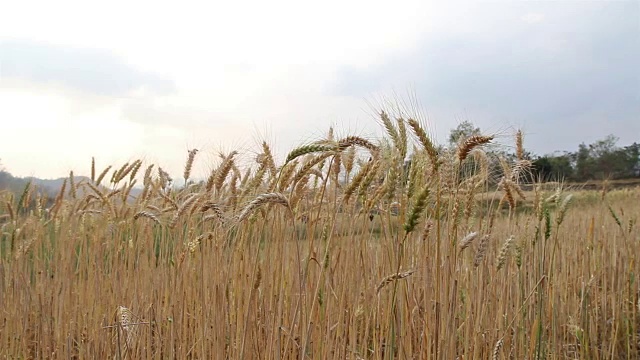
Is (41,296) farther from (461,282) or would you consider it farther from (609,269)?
(609,269)

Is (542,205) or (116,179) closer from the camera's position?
(542,205)

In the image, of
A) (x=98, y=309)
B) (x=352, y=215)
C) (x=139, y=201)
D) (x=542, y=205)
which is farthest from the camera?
(x=139, y=201)

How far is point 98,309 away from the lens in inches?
103

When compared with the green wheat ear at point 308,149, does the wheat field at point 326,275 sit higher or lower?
lower

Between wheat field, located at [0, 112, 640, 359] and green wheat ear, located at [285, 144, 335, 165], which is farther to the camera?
wheat field, located at [0, 112, 640, 359]

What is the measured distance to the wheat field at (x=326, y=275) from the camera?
178cm

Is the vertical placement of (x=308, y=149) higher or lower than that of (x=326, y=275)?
higher

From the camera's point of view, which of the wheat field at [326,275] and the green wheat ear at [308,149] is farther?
the wheat field at [326,275]

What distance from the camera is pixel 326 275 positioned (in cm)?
230

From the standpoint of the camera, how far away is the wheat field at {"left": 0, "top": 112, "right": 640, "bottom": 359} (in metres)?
1.78

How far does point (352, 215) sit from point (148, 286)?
1.46 meters

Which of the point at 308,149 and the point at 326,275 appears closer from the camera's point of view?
the point at 308,149

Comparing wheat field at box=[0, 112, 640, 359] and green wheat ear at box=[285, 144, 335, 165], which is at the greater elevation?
green wheat ear at box=[285, 144, 335, 165]

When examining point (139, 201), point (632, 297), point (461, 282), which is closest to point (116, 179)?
point (139, 201)
